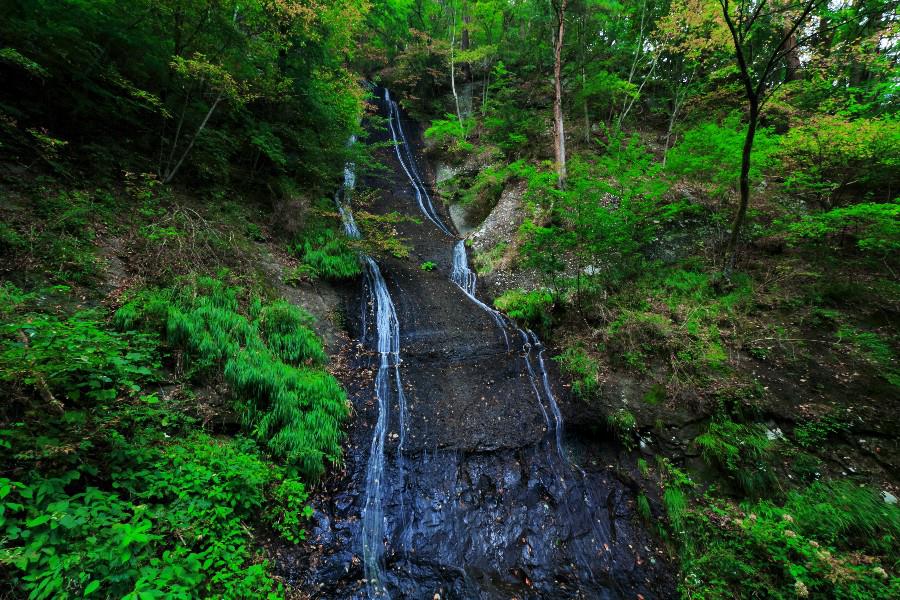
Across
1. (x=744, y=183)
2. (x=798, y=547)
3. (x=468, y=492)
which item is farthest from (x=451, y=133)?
(x=798, y=547)

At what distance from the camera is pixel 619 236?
7086 millimetres

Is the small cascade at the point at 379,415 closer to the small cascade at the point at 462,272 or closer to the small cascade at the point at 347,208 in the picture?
the small cascade at the point at 347,208

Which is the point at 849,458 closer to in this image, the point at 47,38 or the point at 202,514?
the point at 202,514

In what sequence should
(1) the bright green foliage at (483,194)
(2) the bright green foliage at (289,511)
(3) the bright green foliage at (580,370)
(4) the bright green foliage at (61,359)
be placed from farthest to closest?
1. (1) the bright green foliage at (483,194)
2. (3) the bright green foliage at (580,370)
3. (2) the bright green foliage at (289,511)
4. (4) the bright green foliage at (61,359)

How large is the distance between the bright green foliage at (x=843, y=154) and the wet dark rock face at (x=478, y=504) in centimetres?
631

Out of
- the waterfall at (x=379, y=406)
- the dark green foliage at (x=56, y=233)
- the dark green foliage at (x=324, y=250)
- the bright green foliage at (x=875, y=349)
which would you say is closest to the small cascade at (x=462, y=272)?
the waterfall at (x=379, y=406)

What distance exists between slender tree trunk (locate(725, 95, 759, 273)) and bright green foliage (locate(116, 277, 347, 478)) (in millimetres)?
8096

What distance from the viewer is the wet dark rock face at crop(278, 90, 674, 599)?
12.9 ft

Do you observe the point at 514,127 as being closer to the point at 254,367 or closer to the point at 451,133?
the point at 451,133

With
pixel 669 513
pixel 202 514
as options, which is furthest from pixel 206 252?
pixel 669 513

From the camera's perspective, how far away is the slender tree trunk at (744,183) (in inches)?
218

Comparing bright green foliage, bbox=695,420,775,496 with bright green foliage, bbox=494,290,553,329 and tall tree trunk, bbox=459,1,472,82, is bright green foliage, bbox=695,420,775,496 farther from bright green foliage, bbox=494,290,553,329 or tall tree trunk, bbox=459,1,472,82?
tall tree trunk, bbox=459,1,472,82

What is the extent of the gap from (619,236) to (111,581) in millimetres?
8354

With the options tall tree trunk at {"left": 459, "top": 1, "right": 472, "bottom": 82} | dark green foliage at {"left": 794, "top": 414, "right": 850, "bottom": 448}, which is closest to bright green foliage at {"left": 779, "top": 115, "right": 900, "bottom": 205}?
dark green foliage at {"left": 794, "top": 414, "right": 850, "bottom": 448}
